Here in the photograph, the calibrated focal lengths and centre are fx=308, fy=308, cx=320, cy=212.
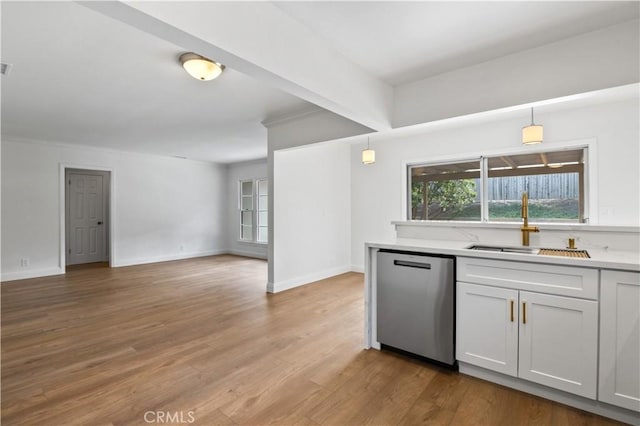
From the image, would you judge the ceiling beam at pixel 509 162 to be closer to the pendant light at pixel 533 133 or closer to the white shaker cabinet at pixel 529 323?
A: the pendant light at pixel 533 133

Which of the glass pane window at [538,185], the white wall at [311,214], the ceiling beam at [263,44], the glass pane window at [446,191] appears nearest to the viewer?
the ceiling beam at [263,44]

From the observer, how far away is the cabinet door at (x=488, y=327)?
Result: 205 centimetres

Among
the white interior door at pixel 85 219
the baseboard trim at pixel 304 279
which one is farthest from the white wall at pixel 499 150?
the white interior door at pixel 85 219

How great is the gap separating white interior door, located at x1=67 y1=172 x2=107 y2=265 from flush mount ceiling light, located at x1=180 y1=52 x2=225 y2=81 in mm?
6080

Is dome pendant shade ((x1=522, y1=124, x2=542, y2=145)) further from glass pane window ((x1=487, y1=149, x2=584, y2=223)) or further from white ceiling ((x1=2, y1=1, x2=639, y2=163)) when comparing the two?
glass pane window ((x1=487, y1=149, x2=584, y2=223))

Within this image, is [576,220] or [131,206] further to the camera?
[131,206]

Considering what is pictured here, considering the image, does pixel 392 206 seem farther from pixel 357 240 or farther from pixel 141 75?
pixel 141 75

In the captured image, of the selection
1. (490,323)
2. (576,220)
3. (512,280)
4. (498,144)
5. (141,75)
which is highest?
(141,75)

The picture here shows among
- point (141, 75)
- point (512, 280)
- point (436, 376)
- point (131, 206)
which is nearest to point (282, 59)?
point (141, 75)

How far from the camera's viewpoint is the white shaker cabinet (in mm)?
1823

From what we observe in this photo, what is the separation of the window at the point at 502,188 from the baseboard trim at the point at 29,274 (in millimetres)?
6574

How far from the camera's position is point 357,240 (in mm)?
5918

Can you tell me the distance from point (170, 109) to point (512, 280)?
404cm

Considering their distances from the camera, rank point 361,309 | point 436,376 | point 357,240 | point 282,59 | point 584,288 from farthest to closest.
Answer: point 357,240 → point 361,309 → point 436,376 → point 282,59 → point 584,288
